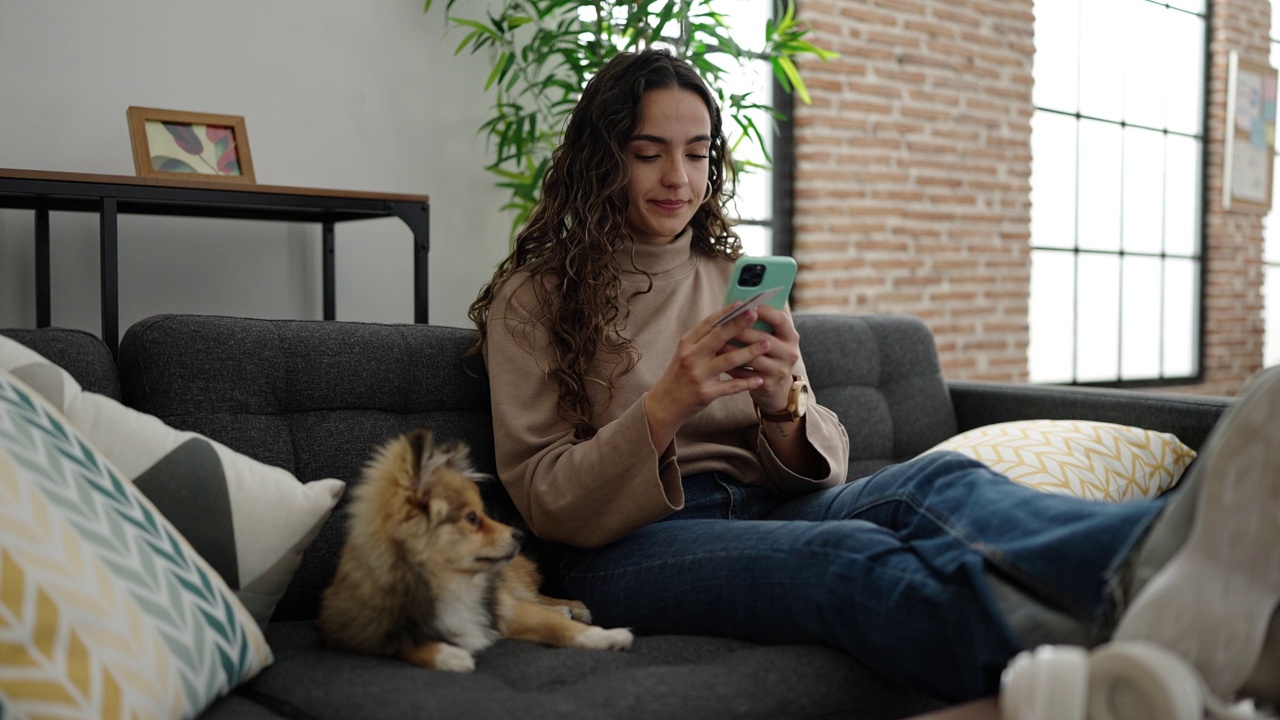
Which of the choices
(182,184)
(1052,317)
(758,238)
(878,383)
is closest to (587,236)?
(182,184)

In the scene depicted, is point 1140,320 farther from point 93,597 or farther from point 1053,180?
point 93,597

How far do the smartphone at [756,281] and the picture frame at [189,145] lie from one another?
1.24 meters

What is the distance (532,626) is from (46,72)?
5.95 feet

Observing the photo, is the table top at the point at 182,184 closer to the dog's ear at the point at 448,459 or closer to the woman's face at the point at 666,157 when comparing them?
the woman's face at the point at 666,157

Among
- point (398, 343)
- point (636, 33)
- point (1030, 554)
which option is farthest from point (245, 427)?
point (636, 33)

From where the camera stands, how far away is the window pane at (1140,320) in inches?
223

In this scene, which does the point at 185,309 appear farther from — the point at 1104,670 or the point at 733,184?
the point at 1104,670

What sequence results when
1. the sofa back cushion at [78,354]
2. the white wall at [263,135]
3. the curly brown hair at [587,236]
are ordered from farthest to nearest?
the white wall at [263,135]
the curly brown hair at [587,236]
the sofa back cushion at [78,354]

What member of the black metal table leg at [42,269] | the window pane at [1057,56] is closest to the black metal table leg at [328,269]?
the black metal table leg at [42,269]

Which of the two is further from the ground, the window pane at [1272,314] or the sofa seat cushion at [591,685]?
the window pane at [1272,314]

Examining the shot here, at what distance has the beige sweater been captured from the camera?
5.10 feet

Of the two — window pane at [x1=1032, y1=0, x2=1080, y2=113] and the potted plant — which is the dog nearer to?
the potted plant

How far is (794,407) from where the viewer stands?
67.8 inches

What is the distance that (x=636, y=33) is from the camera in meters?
2.86
